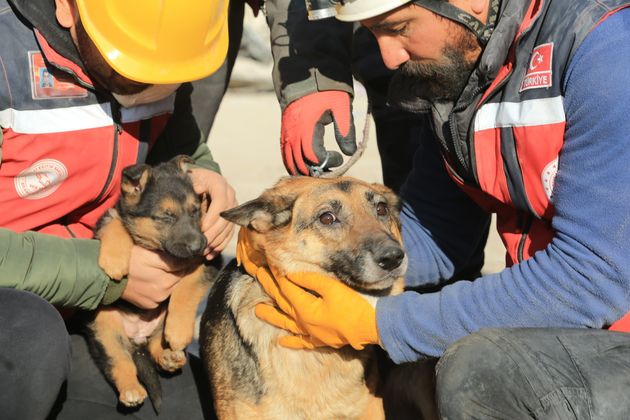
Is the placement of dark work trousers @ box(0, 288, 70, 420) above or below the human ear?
below

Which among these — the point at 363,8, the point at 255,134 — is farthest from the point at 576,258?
the point at 255,134

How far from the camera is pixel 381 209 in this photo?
3.19m

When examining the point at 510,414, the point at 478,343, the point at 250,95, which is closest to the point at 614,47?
the point at 478,343

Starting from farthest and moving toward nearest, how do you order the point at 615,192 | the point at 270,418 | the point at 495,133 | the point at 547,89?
the point at 270,418 → the point at 495,133 → the point at 547,89 → the point at 615,192

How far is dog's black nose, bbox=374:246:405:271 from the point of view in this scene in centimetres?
282

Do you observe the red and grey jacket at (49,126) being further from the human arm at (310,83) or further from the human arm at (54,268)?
the human arm at (310,83)

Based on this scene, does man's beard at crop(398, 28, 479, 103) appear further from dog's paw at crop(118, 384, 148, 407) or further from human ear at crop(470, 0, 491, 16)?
dog's paw at crop(118, 384, 148, 407)

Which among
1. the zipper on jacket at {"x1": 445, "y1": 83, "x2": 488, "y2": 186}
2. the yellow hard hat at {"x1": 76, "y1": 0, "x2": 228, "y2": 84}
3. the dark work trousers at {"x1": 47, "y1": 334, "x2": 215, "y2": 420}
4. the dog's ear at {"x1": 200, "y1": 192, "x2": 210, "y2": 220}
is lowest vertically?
the dark work trousers at {"x1": 47, "y1": 334, "x2": 215, "y2": 420}

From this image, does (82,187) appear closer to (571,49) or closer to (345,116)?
(345,116)

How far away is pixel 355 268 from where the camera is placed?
289cm

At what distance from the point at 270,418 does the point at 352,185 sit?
3.07ft

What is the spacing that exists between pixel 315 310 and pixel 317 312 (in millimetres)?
15

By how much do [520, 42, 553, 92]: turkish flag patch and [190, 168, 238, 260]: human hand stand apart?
1.47 meters

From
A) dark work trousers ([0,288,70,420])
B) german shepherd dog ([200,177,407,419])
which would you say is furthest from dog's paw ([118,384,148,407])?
dark work trousers ([0,288,70,420])
